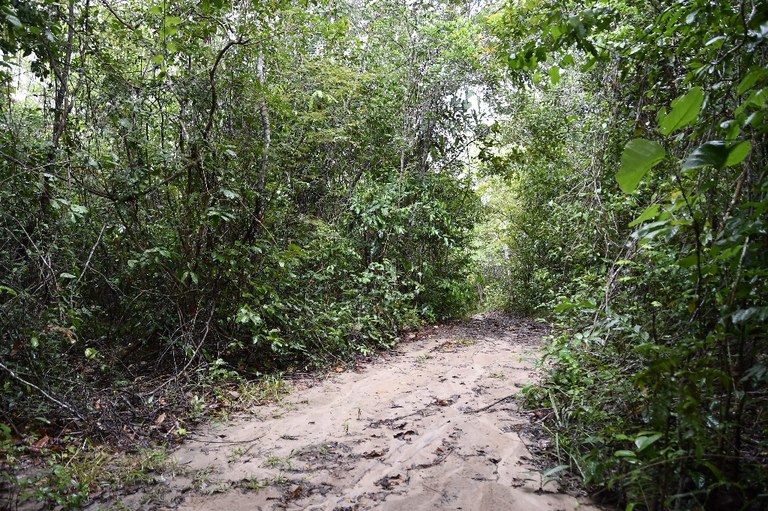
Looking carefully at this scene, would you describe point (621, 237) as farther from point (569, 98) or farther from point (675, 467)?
point (569, 98)

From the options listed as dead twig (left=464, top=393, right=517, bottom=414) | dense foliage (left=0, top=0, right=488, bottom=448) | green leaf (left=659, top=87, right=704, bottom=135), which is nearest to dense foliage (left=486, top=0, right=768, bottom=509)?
green leaf (left=659, top=87, right=704, bottom=135)

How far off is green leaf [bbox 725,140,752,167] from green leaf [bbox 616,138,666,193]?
193 mm

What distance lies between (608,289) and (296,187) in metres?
4.47

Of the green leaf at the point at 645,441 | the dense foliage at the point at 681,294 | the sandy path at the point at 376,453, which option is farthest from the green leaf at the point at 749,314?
the sandy path at the point at 376,453

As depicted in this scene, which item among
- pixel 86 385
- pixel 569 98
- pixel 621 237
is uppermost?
pixel 569 98

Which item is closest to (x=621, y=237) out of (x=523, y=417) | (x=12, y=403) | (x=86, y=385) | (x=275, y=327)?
(x=523, y=417)

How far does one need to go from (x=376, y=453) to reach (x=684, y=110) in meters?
2.54

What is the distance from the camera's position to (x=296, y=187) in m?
6.57

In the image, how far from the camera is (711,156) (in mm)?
1530

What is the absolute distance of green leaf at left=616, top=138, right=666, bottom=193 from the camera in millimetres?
1612

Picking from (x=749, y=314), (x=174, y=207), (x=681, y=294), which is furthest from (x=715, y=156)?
(x=174, y=207)

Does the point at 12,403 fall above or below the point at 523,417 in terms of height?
above

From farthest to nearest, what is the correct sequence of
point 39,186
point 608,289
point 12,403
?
point 608,289
point 39,186
point 12,403

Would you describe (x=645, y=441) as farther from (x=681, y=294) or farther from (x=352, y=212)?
(x=352, y=212)
